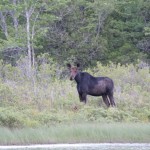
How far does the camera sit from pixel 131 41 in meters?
33.6

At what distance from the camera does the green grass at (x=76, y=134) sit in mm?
14648

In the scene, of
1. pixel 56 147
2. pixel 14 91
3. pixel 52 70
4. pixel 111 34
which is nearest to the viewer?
pixel 56 147

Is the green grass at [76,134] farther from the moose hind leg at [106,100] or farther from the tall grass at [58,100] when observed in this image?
the moose hind leg at [106,100]

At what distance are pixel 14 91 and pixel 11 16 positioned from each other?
1170cm

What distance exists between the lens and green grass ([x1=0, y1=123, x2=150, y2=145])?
14.6m

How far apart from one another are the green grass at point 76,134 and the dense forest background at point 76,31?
1222 cm

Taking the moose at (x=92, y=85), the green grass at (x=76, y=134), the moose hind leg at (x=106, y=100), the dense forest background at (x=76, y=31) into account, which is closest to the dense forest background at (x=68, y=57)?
the dense forest background at (x=76, y=31)

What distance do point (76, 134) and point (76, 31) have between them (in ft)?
56.2

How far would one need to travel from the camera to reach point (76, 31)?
104ft

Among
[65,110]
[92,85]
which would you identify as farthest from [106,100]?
[65,110]

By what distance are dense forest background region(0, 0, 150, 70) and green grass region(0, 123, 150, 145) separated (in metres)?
12.2

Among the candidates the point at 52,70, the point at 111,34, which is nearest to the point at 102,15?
the point at 111,34

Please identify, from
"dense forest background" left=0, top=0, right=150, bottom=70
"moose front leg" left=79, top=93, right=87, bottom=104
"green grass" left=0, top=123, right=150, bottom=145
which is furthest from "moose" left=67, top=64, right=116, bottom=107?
"dense forest background" left=0, top=0, right=150, bottom=70

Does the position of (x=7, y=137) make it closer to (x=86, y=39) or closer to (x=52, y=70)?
(x=52, y=70)
